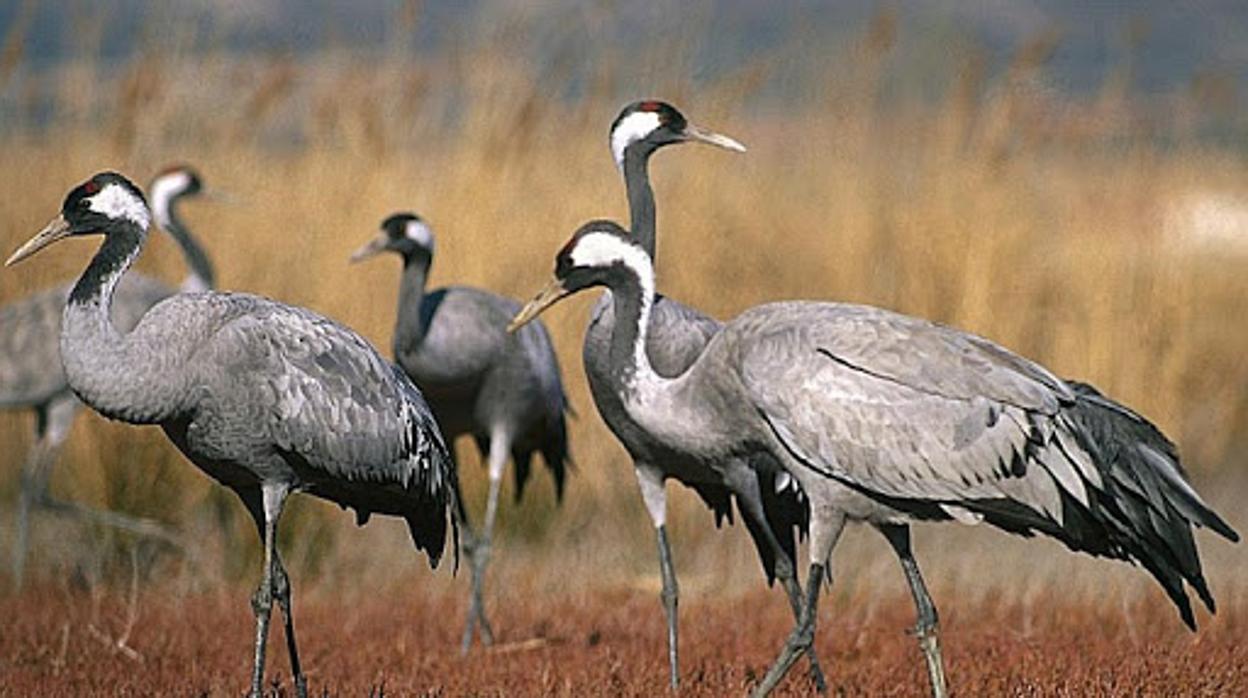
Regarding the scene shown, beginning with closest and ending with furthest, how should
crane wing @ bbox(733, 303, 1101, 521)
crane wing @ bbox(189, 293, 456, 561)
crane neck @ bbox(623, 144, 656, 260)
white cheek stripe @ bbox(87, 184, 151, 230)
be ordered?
1. crane wing @ bbox(733, 303, 1101, 521)
2. crane wing @ bbox(189, 293, 456, 561)
3. white cheek stripe @ bbox(87, 184, 151, 230)
4. crane neck @ bbox(623, 144, 656, 260)

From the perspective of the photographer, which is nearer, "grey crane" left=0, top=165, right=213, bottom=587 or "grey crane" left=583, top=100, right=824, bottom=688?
"grey crane" left=583, top=100, right=824, bottom=688

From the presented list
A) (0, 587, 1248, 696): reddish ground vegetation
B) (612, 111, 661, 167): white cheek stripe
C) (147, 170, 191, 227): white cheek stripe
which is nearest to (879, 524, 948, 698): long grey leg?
(0, 587, 1248, 696): reddish ground vegetation

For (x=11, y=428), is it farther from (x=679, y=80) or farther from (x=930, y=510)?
(x=930, y=510)

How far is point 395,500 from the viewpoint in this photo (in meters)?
6.38

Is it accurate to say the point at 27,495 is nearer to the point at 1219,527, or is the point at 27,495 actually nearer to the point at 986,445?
the point at 986,445

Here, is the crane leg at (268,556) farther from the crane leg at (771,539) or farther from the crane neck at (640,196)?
the crane neck at (640,196)

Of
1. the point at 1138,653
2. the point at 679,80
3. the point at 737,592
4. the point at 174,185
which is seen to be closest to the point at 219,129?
the point at 174,185

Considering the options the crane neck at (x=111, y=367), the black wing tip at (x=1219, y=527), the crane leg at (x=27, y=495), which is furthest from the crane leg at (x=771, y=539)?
the crane leg at (x=27, y=495)

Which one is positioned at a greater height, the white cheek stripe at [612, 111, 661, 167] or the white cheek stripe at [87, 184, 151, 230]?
the white cheek stripe at [612, 111, 661, 167]

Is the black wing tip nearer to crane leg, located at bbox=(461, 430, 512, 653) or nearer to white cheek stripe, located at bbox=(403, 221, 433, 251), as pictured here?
crane leg, located at bbox=(461, 430, 512, 653)

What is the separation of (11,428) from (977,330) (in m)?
4.69

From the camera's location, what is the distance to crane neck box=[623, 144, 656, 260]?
7.43 metres

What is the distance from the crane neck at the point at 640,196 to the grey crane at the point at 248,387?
1433 mm

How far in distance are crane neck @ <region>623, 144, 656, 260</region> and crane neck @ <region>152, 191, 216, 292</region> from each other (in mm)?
2523
